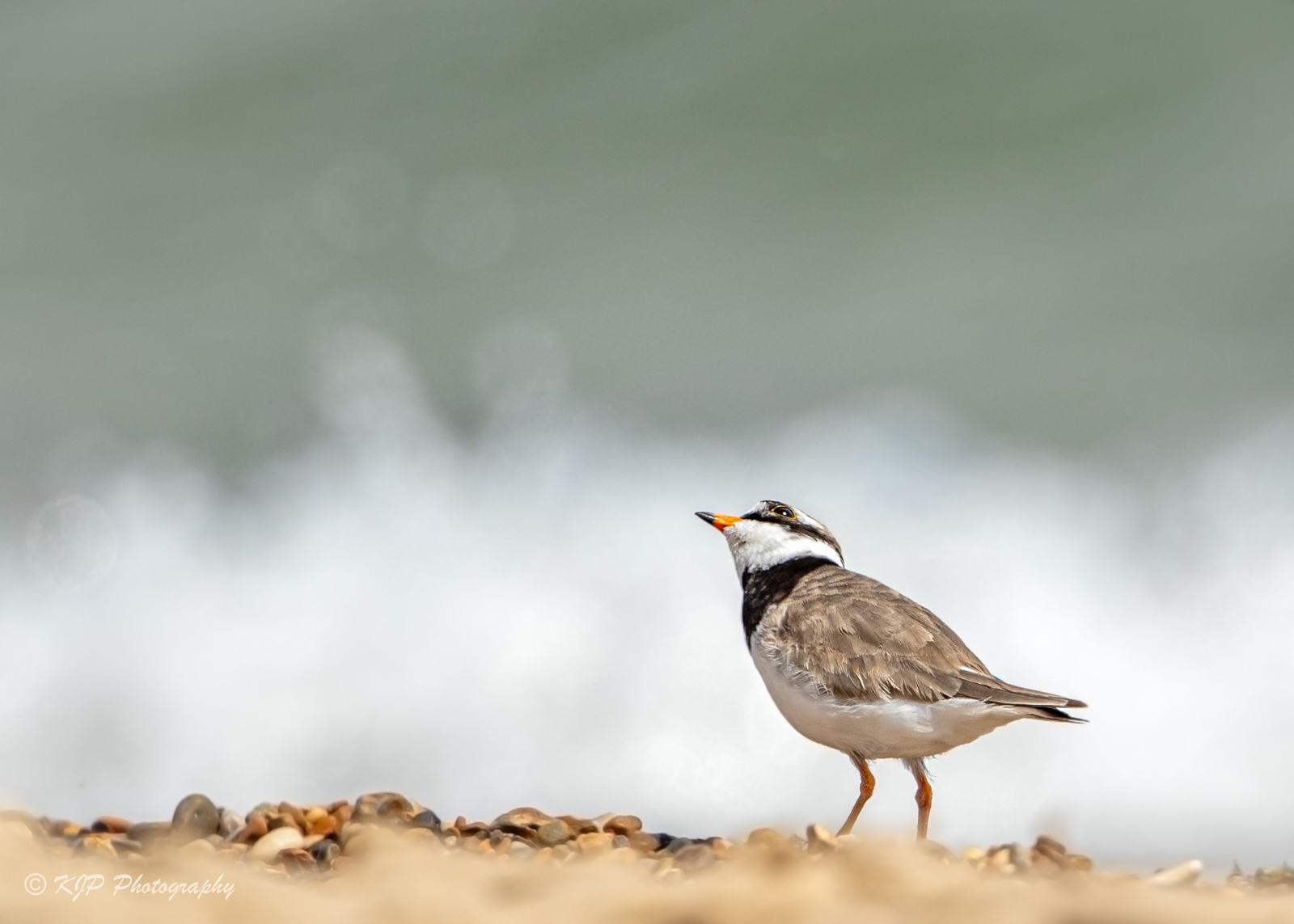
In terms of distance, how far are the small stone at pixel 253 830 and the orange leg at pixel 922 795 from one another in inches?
133

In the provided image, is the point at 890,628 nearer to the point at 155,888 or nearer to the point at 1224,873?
the point at 1224,873

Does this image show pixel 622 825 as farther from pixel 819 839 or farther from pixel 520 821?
pixel 819 839

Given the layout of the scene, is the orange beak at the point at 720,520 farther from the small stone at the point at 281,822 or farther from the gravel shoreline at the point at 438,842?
the small stone at the point at 281,822

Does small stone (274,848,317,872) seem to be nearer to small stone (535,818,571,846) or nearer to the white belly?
small stone (535,818,571,846)

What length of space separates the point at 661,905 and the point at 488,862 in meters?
1.20

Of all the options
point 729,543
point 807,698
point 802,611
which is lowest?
point 807,698

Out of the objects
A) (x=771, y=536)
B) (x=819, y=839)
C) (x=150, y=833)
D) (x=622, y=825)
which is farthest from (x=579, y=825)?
(x=771, y=536)

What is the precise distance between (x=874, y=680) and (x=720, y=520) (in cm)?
207

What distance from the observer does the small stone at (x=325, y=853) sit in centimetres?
586

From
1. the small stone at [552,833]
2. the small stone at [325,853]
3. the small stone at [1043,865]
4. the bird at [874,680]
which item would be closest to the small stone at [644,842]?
the small stone at [552,833]

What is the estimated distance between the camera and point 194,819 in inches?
256

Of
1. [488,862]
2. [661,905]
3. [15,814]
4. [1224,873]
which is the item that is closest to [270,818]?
[15,814]

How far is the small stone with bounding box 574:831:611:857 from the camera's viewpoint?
20.4ft

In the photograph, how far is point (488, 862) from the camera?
16.4ft
